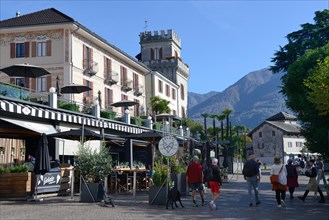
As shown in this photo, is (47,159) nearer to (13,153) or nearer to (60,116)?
(60,116)

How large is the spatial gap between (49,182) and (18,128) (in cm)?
470

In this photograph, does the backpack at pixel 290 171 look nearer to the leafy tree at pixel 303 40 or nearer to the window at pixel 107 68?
the leafy tree at pixel 303 40

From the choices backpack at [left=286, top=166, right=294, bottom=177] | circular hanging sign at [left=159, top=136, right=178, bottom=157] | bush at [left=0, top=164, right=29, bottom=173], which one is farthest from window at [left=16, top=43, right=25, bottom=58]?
backpack at [left=286, top=166, right=294, bottom=177]

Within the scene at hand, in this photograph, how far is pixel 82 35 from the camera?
32938 millimetres

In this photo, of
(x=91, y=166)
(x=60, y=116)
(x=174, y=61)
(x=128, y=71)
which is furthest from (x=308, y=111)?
(x=174, y=61)

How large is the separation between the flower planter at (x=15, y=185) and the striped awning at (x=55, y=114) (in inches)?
133

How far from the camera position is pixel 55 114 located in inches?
881

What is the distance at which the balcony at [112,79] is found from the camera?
3722 cm

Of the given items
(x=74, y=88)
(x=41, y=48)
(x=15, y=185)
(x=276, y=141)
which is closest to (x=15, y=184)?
(x=15, y=185)

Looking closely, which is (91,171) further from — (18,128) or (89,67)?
(89,67)

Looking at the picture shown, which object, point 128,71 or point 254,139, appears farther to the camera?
point 254,139

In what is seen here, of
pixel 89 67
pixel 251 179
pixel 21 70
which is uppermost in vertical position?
pixel 89 67

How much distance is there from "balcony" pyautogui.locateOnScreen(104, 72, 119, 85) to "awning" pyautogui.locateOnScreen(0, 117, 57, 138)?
15.9 m

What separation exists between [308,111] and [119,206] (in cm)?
1629
